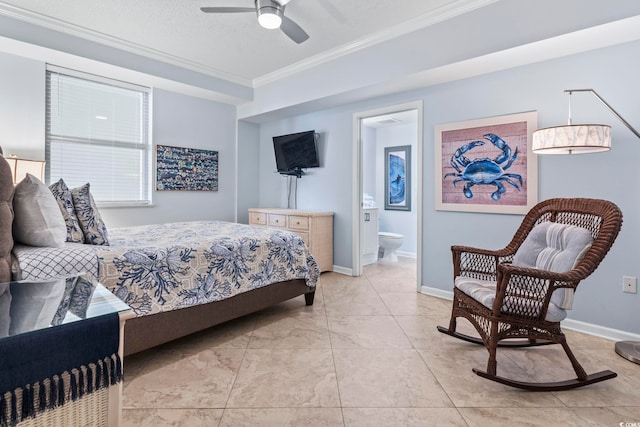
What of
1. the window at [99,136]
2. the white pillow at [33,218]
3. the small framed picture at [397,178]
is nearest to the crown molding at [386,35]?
the window at [99,136]

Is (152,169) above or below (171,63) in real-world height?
below

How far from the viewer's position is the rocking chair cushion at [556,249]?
186 cm

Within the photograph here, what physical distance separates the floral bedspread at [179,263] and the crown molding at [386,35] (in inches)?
86.9

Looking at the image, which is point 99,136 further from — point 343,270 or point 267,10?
point 343,270

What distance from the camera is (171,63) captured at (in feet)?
13.0

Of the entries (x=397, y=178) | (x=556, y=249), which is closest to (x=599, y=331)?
(x=556, y=249)

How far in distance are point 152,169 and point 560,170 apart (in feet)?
14.7

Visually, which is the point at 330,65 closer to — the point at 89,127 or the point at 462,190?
the point at 462,190

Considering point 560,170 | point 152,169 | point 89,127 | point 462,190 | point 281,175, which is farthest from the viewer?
point 281,175

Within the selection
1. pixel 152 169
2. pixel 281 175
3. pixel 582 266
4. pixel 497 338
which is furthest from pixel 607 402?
pixel 152 169

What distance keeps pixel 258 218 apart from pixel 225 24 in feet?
8.36

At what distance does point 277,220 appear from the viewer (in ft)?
14.9

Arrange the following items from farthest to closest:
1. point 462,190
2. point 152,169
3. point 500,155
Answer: point 152,169
point 462,190
point 500,155

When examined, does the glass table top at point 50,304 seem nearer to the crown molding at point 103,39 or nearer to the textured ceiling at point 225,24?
the textured ceiling at point 225,24
